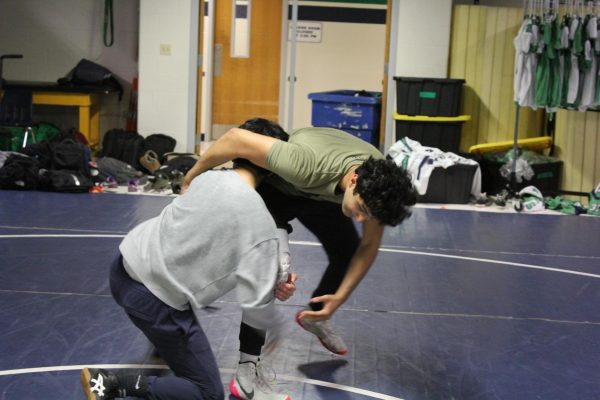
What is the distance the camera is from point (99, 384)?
3.29 metres

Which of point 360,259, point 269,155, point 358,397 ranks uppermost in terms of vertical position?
point 269,155

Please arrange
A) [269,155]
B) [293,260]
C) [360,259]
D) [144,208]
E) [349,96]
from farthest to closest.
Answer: [349,96] → [144,208] → [293,260] → [360,259] → [269,155]

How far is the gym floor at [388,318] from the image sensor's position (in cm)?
379

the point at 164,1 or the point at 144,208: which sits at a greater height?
the point at 164,1

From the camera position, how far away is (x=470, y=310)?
484 centimetres

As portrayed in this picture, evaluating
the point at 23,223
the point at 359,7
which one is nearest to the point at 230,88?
the point at 359,7

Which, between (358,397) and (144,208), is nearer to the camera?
(358,397)

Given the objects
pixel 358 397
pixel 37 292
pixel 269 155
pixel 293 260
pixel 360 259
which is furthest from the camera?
pixel 293 260

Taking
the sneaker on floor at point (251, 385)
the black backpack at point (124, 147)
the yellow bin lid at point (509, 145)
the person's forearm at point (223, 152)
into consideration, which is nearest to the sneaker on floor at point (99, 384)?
the sneaker on floor at point (251, 385)

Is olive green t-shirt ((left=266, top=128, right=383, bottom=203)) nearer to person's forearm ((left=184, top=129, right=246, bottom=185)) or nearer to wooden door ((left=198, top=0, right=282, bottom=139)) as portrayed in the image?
person's forearm ((left=184, top=129, right=246, bottom=185))

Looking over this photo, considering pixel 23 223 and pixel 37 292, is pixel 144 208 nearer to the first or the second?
pixel 23 223

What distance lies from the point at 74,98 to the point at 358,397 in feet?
22.2

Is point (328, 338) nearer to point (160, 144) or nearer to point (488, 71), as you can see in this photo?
point (160, 144)

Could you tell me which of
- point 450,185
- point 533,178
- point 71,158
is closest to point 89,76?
point 71,158
